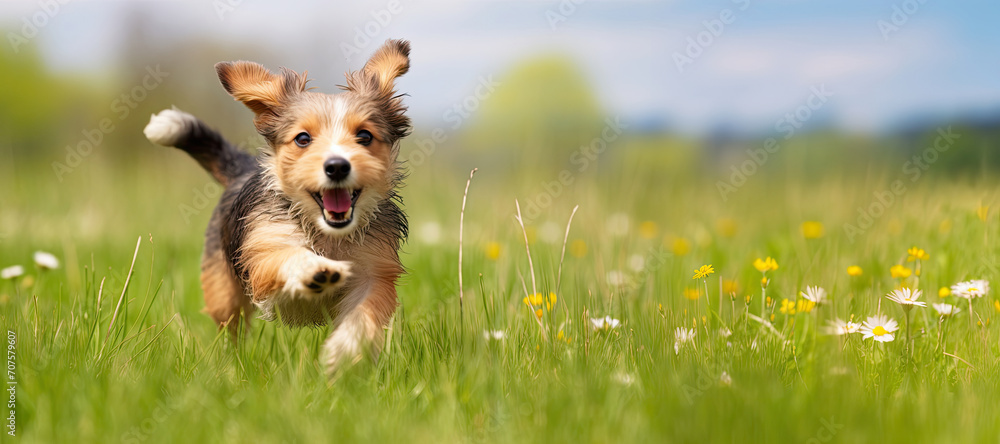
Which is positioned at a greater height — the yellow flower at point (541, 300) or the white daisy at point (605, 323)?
the yellow flower at point (541, 300)

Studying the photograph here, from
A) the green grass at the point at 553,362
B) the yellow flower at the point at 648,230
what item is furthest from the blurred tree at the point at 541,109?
the green grass at the point at 553,362

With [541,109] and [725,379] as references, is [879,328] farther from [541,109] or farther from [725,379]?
[541,109]

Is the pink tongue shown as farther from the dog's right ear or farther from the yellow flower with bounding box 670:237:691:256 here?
the yellow flower with bounding box 670:237:691:256

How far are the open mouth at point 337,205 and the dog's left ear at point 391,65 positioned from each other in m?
0.57

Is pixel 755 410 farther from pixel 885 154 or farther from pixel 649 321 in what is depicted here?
pixel 885 154

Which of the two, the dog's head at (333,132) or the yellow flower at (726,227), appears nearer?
the dog's head at (333,132)

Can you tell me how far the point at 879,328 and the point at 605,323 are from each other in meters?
1.15

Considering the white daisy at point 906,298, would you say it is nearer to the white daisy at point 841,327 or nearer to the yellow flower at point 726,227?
the white daisy at point 841,327

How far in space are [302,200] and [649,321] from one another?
1533 mm

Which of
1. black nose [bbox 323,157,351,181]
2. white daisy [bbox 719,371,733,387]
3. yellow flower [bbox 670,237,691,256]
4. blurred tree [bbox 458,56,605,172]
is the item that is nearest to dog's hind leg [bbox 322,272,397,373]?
black nose [bbox 323,157,351,181]

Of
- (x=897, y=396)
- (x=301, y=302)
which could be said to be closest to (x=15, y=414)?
(x=301, y=302)

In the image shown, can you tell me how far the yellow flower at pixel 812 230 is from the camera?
18.2 ft

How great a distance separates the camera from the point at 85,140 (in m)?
11.8

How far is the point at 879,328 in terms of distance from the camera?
10.7ft
